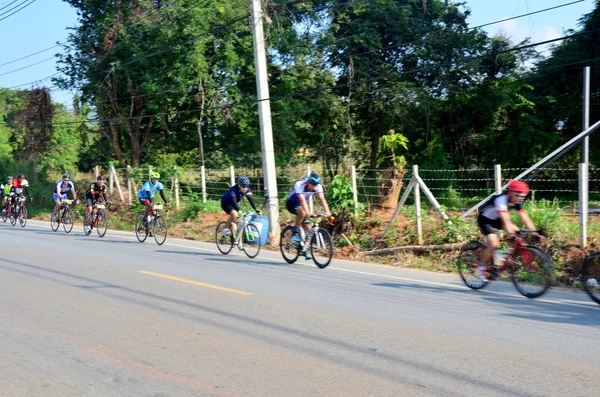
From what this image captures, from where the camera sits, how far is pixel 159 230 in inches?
681

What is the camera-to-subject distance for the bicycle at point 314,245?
1242 cm

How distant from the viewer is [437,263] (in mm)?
12852

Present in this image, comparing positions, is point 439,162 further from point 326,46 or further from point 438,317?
point 438,317

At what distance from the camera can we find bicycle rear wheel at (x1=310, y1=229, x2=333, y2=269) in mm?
12391

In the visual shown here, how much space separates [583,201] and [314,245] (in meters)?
5.02

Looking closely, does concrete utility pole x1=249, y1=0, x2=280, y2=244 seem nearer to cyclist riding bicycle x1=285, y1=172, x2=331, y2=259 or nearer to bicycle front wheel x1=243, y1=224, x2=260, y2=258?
bicycle front wheel x1=243, y1=224, x2=260, y2=258

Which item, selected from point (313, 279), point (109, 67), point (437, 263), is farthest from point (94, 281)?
point (109, 67)

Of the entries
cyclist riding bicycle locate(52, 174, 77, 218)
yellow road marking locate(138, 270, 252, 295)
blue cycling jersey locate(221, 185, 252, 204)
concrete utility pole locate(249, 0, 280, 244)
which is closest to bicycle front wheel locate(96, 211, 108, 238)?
cyclist riding bicycle locate(52, 174, 77, 218)

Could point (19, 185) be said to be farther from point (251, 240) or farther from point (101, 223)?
point (251, 240)

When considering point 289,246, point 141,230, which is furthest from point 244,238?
point 141,230

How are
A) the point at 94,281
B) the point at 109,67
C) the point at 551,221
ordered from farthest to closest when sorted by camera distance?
the point at 109,67, the point at 551,221, the point at 94,281

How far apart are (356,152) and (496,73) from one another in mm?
8959

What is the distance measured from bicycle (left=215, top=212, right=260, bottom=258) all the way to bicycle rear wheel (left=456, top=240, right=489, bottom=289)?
5.21 meters

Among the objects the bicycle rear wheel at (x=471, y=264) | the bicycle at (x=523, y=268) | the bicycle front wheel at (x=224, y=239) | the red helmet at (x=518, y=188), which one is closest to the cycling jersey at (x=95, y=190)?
the bicycle front wheel at (x=224, y=239)
